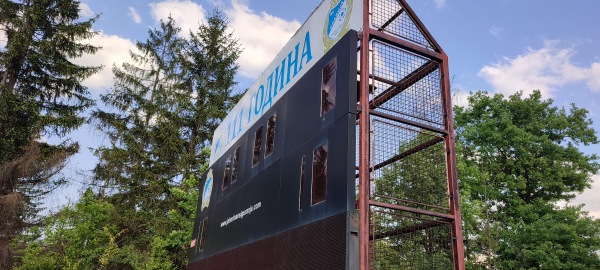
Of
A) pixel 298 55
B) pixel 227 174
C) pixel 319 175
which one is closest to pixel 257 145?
pixel 227 174

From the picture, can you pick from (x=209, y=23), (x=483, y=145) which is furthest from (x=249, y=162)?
(x=209, y=23)

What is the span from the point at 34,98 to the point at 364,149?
19749 millimetres

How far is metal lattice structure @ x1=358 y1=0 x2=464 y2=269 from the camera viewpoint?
5.38m

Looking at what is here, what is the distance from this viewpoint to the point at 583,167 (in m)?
19.8

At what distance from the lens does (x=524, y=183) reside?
1862 cm

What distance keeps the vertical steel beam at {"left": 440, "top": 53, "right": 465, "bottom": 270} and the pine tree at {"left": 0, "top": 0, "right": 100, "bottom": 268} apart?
17.1 metres

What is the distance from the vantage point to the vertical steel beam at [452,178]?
17.7ft

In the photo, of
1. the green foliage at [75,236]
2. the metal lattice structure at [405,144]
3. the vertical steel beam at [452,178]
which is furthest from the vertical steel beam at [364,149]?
the green foliage at [75,236]

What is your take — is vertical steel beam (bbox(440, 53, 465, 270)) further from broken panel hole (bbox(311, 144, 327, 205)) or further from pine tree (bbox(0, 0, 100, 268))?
pine tree (bbox(0, 0, 100, 268))

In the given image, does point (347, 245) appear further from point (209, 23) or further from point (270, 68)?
point (209, 23)

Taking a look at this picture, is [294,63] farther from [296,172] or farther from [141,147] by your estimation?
[141,147]

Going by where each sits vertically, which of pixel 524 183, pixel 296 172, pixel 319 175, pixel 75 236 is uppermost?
pixel 524 183

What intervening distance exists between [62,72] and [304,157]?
18.1 meters

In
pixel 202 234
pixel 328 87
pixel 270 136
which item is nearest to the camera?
pixel 328 87
